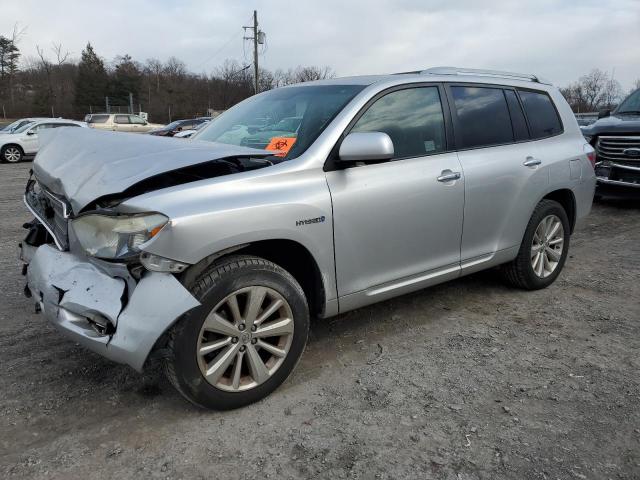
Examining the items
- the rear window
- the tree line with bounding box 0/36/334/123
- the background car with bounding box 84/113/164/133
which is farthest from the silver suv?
the tree line with bounding box 0/36/334/123

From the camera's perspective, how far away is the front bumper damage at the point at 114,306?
232cm

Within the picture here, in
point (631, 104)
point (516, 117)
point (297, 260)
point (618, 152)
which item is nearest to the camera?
point (297, 260)

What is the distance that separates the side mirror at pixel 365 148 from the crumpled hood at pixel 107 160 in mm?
435

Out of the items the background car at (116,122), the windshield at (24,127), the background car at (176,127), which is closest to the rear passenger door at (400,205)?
the windshield at (24,127)

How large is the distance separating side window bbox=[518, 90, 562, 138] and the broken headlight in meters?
3.23

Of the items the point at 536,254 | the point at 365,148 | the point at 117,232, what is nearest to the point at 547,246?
the point at 536,254

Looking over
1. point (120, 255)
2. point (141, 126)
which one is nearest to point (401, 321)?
point (120, 255)

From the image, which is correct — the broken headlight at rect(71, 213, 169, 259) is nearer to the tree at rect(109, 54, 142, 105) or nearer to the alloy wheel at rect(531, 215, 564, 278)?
the alloy wheel at rect(531, 215, 564, 278)

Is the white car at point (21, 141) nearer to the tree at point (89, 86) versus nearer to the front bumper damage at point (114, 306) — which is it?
the front bumper damage at point (114, 306)

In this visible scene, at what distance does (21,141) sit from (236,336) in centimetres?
1787

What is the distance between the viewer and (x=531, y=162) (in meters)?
4.05

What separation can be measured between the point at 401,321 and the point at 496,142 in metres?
1.53

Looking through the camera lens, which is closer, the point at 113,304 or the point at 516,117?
the point at 113,304

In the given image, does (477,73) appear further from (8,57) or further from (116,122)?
(8,57)
